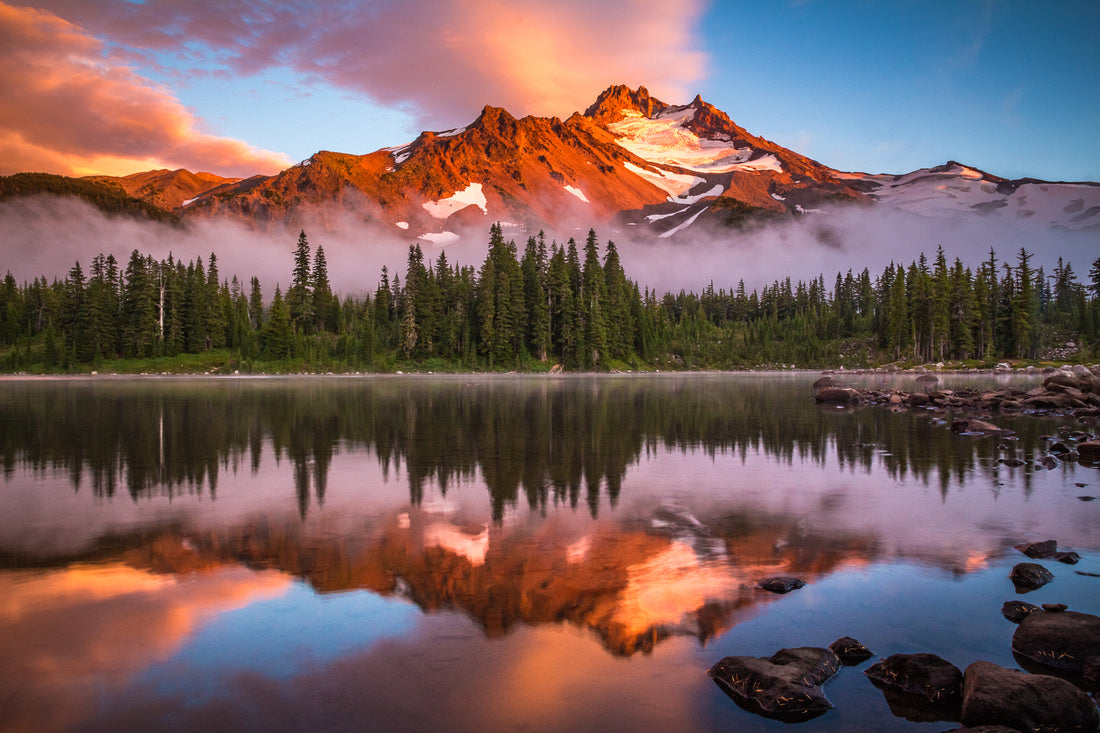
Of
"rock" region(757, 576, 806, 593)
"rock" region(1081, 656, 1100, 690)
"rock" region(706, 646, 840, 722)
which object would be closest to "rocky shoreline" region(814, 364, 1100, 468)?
"rock" region(757, 576, 806, 593)

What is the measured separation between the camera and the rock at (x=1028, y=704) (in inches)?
205

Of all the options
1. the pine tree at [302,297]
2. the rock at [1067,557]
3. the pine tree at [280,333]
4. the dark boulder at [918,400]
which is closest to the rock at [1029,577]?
the rock at [1067,557]

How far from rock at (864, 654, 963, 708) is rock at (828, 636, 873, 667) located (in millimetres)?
219

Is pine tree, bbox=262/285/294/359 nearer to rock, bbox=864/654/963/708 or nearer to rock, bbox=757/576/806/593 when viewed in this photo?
rock, bbox=757/576/806/593

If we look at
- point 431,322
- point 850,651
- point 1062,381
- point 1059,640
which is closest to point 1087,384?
point 1062,381

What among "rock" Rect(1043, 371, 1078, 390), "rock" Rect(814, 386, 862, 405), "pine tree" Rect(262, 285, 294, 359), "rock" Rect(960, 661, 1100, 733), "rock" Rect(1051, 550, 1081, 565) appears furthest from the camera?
"pine tree" Rect(262, 285, 294, 359)

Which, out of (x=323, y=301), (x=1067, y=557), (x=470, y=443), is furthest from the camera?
(x=323, y=301)

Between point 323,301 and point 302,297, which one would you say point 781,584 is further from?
point 323,301

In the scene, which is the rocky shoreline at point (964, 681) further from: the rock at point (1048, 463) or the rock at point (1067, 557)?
the rock at point (1048, 463)

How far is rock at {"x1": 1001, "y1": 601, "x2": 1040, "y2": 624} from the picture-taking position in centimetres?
734

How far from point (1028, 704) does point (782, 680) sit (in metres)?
1.98

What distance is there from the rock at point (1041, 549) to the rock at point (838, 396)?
112ft

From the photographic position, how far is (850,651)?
643cm

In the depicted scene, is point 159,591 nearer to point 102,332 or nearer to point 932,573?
point 932,573
